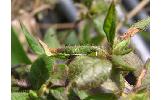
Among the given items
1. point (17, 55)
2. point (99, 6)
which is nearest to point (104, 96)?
point (17, 55)

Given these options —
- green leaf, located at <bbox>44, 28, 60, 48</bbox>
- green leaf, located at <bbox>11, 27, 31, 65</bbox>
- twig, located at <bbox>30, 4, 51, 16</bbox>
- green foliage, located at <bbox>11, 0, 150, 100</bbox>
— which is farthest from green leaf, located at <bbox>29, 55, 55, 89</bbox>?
twig, located at <bbox>30, 4, 51, 16</bbox>

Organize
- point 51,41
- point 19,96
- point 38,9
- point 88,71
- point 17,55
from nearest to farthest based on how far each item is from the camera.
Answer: point 88,71
point 19,96
point 17,55
point 51,41
point 38,9

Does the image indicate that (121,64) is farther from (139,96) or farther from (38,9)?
(38,9)

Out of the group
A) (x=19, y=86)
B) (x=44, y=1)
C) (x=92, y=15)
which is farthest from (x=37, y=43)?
(x=44, y=1)

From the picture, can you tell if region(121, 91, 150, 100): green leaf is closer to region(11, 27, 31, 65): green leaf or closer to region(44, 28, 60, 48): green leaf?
region(11, 27, 31, 65): green leaf

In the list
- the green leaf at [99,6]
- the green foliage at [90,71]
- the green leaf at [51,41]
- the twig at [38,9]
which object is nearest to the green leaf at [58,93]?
the green foliage at [90,71]

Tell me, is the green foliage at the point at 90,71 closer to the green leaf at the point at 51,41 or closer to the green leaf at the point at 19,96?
the green leaf at the point at 19,96
